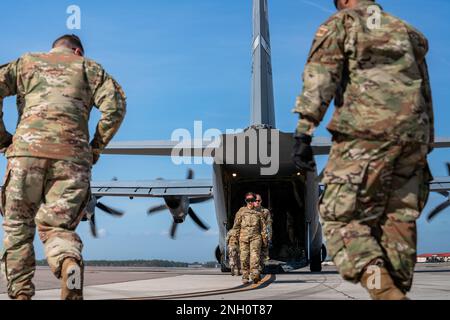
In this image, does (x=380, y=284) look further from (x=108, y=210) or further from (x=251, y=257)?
(x=108, y=210)

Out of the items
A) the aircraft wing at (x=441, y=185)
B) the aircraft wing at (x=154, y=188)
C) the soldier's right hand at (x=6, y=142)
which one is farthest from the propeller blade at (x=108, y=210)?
the soldier's right hand at (x=6, y=142)

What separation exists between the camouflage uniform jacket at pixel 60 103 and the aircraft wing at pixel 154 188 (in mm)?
15328

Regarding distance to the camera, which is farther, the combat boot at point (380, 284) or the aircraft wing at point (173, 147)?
the aircraft wing at point (173, 147)

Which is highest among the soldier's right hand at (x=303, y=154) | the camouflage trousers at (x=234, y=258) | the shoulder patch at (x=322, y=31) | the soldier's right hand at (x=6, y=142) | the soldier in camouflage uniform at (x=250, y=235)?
the shoulder patch at (x=322, y=31)

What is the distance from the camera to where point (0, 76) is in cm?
486

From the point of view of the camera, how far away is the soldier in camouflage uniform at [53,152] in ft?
14.4

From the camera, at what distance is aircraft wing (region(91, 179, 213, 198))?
20469 millimetres

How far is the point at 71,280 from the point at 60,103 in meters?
1.46

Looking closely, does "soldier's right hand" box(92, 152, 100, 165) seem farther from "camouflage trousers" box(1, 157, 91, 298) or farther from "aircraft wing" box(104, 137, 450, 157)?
"aircraft wing" box(104, 137, 450, 157)

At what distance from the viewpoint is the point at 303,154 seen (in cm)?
382

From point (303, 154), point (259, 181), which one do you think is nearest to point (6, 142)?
point (303, 154)

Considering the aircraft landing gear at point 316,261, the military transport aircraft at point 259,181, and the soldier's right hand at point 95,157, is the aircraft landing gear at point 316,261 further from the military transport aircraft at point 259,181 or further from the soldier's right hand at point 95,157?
the soldier's right hand at point 95,157

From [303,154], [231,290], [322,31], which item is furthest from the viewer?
[231,290]
